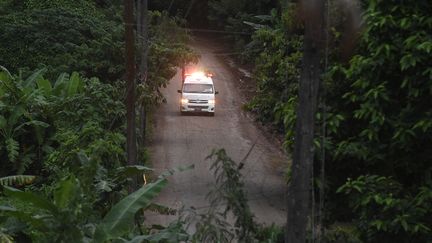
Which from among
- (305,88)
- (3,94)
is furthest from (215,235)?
(3,94)

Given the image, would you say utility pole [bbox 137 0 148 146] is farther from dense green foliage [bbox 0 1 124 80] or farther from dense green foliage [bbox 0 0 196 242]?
dense green foliage [bbox 0 1 124 80]

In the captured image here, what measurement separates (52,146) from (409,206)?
35.7ft

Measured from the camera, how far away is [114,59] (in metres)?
25.9

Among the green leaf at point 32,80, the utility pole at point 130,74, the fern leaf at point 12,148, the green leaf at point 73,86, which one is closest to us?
the utility pole at point 130,74

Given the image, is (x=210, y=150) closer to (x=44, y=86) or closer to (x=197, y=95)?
(x=197, y=95)

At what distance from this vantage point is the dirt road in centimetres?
2194

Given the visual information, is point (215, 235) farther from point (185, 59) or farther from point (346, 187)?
point (185, 59)

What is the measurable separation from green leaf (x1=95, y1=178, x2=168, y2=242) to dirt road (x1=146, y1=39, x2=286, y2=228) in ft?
24.7

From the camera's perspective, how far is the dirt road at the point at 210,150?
21938mm

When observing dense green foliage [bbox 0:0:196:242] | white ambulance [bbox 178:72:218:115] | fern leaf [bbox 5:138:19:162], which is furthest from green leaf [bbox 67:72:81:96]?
white ambulance [bbox 178:72:218:115]

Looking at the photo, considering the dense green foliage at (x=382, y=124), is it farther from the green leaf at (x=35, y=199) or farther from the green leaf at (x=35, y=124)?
the green leaf at (x=35, y=124)

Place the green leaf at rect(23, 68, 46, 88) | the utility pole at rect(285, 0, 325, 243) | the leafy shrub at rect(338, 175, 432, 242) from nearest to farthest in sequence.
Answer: the utility pole at rect(285, 0, 325, 243) < the leafy shrub at rect(338, 175, 432, 242) < the green leaf at rect(23, 68, 46, 88)

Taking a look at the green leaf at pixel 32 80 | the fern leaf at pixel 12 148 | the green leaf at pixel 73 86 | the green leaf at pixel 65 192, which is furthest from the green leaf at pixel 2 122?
the green leaf at pixel 65 192

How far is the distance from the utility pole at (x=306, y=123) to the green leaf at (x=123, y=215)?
1.90m
